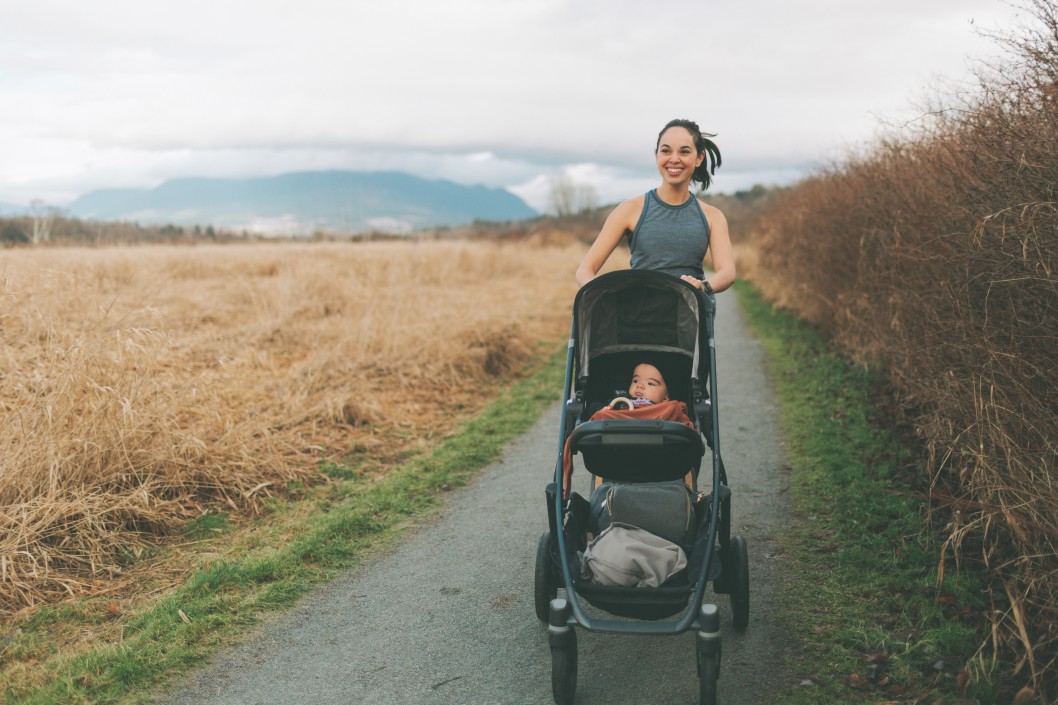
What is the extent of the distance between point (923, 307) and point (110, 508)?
6.36 meters

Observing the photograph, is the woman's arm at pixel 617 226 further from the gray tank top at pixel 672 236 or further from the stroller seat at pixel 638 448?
the stroller seat at pixel 638 448

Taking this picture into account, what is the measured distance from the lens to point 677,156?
4.51 meters

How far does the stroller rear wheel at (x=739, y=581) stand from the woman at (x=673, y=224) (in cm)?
152

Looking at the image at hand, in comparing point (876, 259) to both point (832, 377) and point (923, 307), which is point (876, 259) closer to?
point (832, 377)

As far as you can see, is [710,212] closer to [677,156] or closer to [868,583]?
[677,156]

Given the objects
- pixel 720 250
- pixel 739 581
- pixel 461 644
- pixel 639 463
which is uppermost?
pixel 720 250

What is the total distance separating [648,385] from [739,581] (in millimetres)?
1111

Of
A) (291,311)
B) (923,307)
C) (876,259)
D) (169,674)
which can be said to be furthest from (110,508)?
(876,259)

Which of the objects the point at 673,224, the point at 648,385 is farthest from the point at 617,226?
the point at 648,385

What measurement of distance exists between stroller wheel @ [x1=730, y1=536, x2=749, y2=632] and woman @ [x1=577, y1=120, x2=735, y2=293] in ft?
4.99

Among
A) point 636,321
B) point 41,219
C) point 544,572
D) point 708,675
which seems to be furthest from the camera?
point 41,219

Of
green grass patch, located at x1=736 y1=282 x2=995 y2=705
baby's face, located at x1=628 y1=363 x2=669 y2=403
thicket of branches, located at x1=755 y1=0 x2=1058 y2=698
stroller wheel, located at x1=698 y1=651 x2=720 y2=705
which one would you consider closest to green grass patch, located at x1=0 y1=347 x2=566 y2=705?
baby's face, located at x1=628 y1=363 x2=669 y2=403

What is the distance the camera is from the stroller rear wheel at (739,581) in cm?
385

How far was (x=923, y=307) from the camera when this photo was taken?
6.28m
